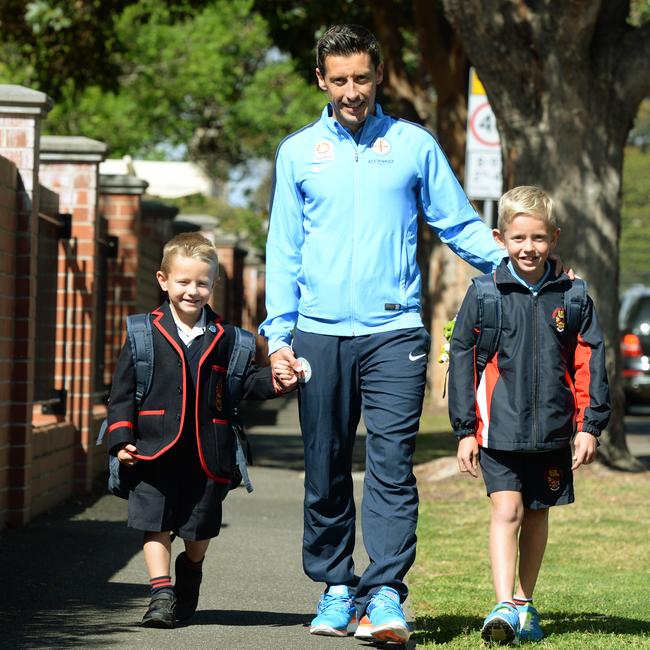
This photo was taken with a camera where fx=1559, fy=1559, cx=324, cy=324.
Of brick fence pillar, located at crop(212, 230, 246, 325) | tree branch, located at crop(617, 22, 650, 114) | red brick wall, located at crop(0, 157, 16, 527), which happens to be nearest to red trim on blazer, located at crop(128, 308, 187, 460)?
red brick wall, located at crop(0, 157, 16, 527)

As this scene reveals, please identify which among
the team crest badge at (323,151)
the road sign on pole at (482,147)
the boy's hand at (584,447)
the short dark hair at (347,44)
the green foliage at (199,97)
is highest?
the green foliage at (199,97)

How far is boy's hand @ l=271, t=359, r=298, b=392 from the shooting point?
17.8 ft

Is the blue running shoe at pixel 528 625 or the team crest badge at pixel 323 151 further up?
the team crest badge at pixel 323 151

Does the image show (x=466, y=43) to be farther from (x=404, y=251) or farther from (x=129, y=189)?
(x=404, y=251)

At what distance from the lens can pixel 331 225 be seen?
214 inches

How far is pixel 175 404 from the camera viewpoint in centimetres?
561

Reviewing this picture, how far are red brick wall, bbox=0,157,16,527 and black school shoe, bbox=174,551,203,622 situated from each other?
2647 millimetres

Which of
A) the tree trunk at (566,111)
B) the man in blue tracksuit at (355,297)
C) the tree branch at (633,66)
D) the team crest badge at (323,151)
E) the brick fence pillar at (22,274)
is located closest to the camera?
the man in blue tracksuit at (355,297)

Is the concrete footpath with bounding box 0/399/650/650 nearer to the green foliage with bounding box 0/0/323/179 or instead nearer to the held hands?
the held hands

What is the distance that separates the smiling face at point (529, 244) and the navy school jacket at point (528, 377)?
1.9 inches

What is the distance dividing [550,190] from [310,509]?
6.18 metres

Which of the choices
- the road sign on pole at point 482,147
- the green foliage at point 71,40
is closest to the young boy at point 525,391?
the road sign on pole at point 482,147

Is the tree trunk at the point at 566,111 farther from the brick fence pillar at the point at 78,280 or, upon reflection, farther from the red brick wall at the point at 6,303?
the red brick wall at the point at 6,303

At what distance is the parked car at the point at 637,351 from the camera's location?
852 inches
